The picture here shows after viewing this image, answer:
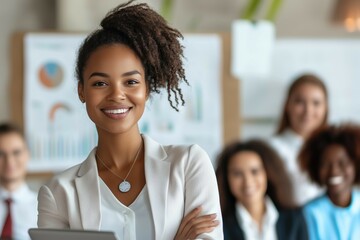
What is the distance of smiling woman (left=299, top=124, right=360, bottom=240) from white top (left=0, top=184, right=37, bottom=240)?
4.40 ft

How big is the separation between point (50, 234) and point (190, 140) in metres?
3.53

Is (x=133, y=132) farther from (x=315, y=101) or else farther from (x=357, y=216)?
(x=315, y=101)

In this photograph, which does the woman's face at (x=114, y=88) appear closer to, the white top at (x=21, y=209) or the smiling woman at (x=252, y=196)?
the smiling woman at (x=252, y=196)

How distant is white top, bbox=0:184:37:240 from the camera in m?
4.03

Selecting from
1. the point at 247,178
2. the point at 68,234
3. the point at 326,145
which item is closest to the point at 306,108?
the point at 247,178

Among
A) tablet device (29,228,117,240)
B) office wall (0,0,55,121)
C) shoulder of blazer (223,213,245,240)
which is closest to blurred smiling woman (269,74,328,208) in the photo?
shoulder of blazer (223,213,245,240)

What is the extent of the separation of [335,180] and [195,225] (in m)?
1.98

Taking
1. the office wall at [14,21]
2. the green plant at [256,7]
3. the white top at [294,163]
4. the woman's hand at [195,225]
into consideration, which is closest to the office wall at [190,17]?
the office wall at [14,21]

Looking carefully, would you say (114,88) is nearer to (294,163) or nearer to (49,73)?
(294,163)

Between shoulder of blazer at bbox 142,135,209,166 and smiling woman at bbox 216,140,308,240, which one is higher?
shoulder of blazer at bbox 142,135,209,166

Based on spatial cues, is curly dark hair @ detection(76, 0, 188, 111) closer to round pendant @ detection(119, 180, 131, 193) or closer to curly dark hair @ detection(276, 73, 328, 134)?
round pendant @ detection(119, 180, 131, 193)

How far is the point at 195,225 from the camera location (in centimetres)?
158

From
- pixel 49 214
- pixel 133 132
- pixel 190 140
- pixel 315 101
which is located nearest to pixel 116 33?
pixel 133 132

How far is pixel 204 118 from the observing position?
502cm
